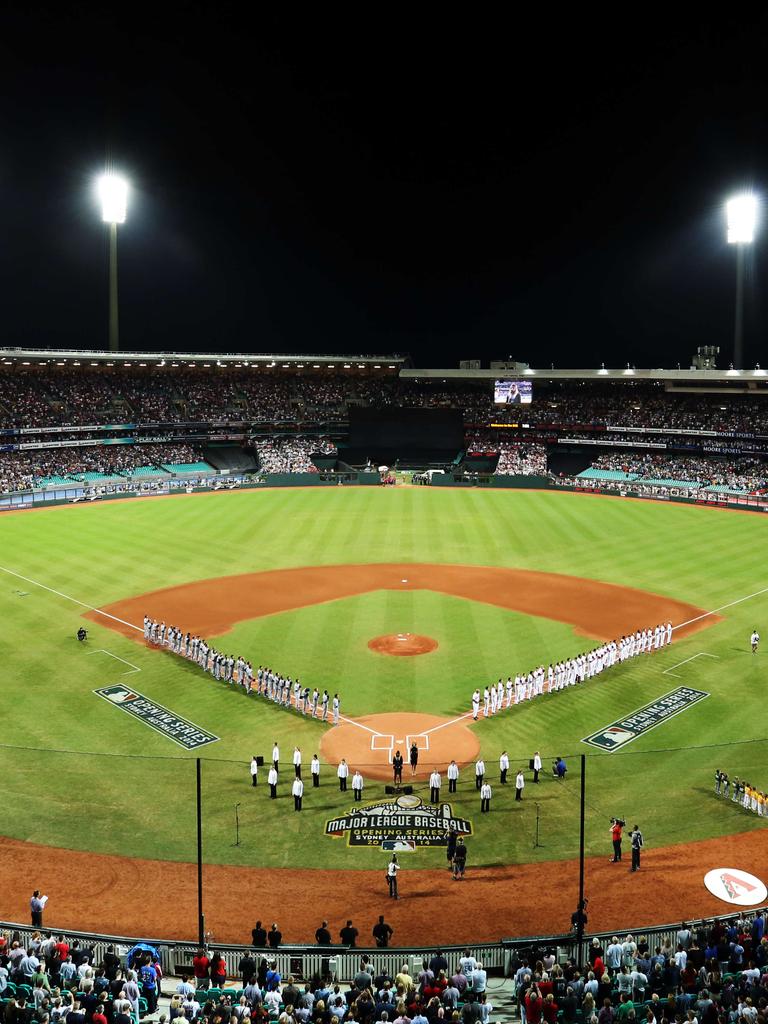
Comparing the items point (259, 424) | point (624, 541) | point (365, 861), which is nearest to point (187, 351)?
point (259, 424)

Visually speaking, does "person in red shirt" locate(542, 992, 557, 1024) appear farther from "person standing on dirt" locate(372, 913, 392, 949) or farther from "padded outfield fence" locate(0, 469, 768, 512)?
"padded outfield fence" locate(0, 469, 768, 512)

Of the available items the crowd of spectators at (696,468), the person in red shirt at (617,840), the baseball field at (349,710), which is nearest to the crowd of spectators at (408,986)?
the baseball field at (349,710)

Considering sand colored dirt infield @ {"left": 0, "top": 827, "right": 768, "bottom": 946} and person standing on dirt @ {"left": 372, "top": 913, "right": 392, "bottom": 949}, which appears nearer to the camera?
person standing on dirt @ {"left": 372, "top": 913, "right": 392, "bottom": 949}

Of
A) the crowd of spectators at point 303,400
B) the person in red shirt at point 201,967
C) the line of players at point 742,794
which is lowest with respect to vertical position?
the person in red shirt at point 201,967

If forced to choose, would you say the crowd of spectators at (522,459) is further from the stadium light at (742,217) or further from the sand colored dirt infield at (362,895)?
the sand colored dirt infield at (362,895)

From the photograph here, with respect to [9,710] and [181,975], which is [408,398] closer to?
[9,710]

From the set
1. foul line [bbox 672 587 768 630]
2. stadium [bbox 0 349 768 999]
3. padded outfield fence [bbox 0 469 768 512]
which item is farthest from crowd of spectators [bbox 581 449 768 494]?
foul line [bbox 672 587 768 630]

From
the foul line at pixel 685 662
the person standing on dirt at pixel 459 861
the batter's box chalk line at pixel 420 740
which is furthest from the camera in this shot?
the foul line at pixel 685 662

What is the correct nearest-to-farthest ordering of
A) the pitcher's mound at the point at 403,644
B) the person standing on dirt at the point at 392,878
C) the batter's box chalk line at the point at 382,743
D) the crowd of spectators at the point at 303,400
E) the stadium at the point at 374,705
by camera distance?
1. the person standing on dirt at the point at 392,878
2. the stadium at the point at 374,705
3. the batter's box chalk line at the point at 382,743
4. the pitcher's mound at the point at 403,644
5. the crowd of spectators at the point at 303,400
